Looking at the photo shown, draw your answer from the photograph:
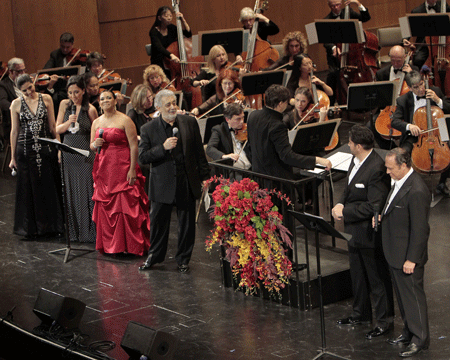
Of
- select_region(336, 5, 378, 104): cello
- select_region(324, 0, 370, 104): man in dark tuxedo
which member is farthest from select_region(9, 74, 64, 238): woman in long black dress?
select_region(324, 0, 370, 104): man in dark tuxedo

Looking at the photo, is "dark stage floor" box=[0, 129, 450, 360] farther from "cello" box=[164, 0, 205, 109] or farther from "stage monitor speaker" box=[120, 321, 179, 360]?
"cello" box=[164, 0, 205, 109]

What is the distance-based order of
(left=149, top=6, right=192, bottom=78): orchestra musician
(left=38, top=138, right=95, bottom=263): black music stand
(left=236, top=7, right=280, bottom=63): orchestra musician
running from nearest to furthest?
(left=38, top=138, right=95, bottom=263): black music stand
(left=236, top=7, right=280, bottom=63): orchestra musician
(left=149, top=6, right=192, bottom=78): orchestra musician

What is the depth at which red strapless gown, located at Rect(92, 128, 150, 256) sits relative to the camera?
652cm

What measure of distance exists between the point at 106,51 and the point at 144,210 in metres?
6.80

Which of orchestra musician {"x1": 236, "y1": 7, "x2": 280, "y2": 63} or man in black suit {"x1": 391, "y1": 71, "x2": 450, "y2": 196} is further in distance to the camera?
orchestra musician {"x1": 236, "y1": 7, "x2": 280, "y2": 63}

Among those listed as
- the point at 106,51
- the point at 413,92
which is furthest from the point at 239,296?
the point at 106,51

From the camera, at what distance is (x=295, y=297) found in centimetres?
536

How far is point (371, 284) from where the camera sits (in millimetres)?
4875

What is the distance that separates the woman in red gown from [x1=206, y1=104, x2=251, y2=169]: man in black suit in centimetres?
69

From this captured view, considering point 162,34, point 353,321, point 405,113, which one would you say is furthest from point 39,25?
point 353,321

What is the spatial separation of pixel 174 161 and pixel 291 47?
10.7ft

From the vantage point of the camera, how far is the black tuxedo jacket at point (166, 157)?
5.98m

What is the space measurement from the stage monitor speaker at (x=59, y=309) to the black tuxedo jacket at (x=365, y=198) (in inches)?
72.2

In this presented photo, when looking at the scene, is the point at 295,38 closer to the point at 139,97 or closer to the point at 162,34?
the point at 162,34
